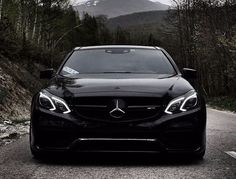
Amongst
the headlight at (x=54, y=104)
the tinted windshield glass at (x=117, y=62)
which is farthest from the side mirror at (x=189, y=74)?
the headlight at (x=54, y=104)

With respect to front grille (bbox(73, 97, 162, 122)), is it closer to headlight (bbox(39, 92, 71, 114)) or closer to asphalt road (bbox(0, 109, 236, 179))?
headlight (bbox(39, 92, 71, 114))

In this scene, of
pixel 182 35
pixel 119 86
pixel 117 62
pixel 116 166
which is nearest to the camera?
pixel 116 166

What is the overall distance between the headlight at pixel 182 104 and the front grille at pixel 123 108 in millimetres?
118

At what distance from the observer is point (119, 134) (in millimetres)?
5469

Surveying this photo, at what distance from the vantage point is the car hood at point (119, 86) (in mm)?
5684

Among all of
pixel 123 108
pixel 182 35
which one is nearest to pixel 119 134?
pixel 123 108

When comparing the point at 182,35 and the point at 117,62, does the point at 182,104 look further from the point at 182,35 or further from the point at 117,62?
the point at 182,35

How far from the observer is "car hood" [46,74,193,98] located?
5684 millimetres

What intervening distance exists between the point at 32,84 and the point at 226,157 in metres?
20.0

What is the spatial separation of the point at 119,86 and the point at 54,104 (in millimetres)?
737

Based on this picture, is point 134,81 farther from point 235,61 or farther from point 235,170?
point 235,61

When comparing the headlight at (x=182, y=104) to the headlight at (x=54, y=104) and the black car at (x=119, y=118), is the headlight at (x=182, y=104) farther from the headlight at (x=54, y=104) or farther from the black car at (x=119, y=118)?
the headlight at (x=54, y=104)

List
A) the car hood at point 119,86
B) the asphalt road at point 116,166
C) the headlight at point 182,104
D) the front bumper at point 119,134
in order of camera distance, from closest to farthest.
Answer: the asphalt road at point 116,166, the front bumper at point 119,134, the headlight at point 182,104, the car hood at point 119,86

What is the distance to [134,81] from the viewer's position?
6051 mm
